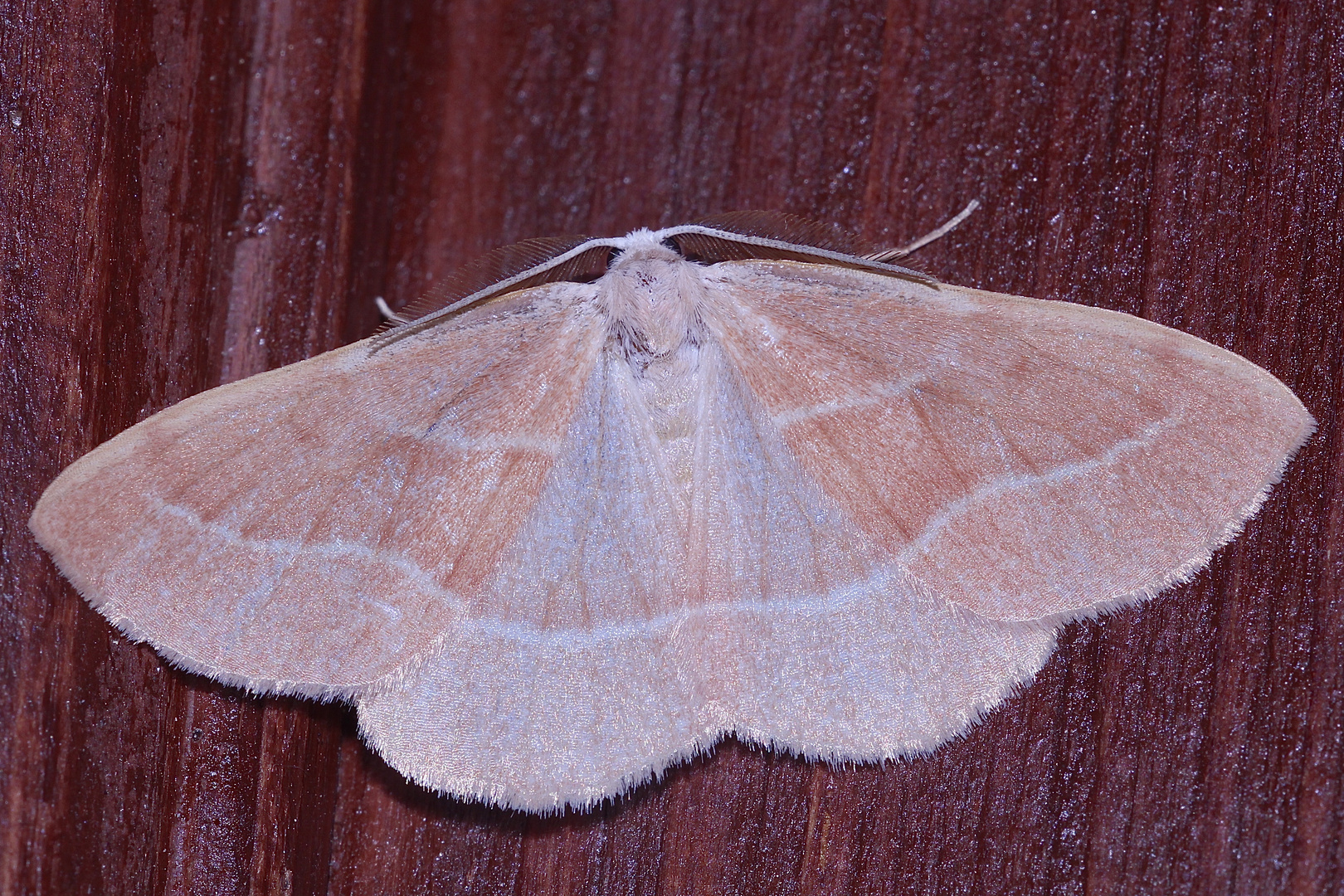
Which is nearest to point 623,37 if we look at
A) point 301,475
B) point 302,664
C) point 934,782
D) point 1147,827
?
point 301,475

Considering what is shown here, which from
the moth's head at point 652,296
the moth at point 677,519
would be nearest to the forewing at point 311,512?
the moth at point 677,519

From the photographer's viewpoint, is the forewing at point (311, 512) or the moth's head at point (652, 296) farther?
the moth's head at point (652, 296)

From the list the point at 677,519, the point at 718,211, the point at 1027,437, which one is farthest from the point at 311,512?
the point at 1027,437

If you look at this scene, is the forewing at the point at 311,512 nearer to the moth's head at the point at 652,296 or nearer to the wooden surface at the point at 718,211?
the wooden surface at the point at 718,211

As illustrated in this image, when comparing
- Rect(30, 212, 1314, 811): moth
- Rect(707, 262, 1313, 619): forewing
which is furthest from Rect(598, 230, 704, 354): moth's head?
Rect(707, 262, 1313, 619): forewing

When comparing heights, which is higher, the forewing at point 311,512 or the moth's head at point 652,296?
the moth's head at point 652,296

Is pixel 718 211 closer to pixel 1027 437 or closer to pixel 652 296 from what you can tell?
pixel 652 296
